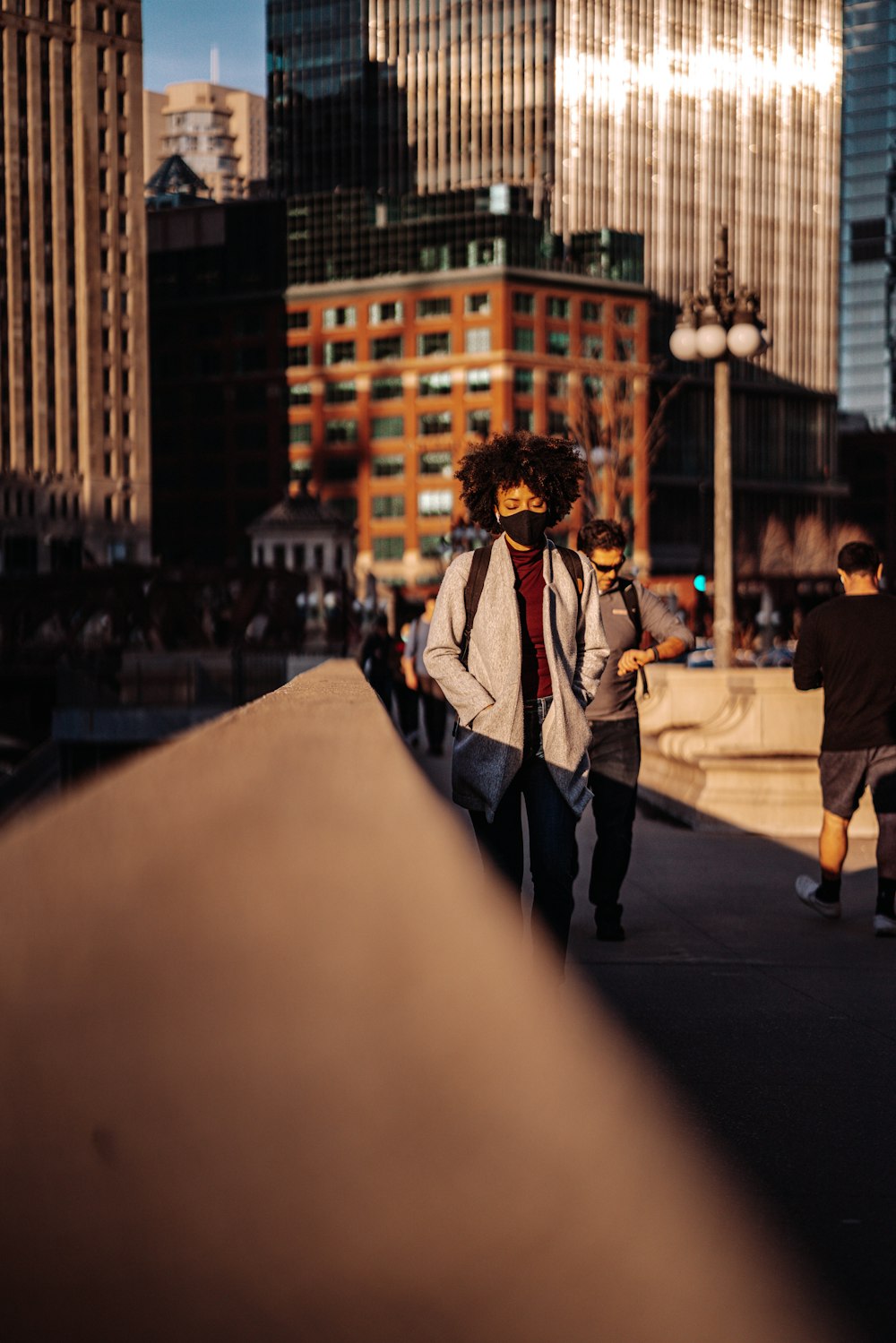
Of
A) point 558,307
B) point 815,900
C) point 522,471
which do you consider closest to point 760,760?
point 815,900

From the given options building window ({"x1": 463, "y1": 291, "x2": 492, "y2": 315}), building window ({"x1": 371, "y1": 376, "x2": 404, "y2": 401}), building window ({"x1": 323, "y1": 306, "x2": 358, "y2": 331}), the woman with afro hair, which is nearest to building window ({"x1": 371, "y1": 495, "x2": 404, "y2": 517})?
building window ({"x1": 371, "y1": 376, "x2": 404, "y2": 401})

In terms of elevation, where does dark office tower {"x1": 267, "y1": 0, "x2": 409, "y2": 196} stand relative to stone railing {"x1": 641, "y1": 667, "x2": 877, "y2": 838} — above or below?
above

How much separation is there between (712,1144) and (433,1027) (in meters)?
2.60

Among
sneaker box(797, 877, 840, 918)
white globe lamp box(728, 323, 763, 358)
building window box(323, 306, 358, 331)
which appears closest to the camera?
sneaker box(797, 877, 840, 918)

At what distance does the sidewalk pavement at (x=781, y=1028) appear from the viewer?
4.08 m

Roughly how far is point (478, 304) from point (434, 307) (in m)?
3.41

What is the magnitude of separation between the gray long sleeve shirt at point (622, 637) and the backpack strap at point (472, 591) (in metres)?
2.39

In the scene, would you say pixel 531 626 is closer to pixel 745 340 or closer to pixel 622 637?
pixel 622 637

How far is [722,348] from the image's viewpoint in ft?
54.6

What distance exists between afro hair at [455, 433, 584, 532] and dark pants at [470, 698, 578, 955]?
755mm

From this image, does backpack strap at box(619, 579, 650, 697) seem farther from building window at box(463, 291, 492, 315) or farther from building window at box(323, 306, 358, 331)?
building window at box(323, 306, 358, 331)

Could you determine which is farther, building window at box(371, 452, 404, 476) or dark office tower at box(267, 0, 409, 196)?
dark office tower at box(267, 0, 409, 196)

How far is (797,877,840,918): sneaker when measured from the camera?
27.2 ft

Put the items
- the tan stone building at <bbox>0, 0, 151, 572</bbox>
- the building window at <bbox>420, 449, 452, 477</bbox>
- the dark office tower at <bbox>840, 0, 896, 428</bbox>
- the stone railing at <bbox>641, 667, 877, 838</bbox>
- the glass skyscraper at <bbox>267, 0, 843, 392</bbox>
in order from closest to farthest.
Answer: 1. the stone railing at <bbox>641, 667, 877, 838</bbox>
2. the building window at <bbox>420, 449, 452, 477</bbox>
3. the tan stone building at <bbox>0, 0, 151, 572</bbox>
4. the glass skyscraper at <bbox>267, 0, 843, 392</bbox>
5. the dark office tower at <bbox>840, 0, 896, 428</bbox>
